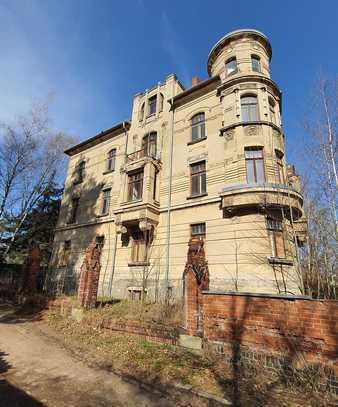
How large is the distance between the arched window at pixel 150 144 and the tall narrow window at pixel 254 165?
7674mm

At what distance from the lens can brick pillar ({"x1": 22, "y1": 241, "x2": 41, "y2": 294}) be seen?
14.2 m

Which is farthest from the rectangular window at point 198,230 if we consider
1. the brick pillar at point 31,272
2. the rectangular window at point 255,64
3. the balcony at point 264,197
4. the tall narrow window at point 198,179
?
the rectangular window at point 255,64

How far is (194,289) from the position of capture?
23.3 ft

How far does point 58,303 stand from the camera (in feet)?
35.7

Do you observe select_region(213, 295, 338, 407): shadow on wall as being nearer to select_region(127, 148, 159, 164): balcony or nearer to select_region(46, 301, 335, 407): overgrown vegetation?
select_region(46, 301, 335, 407): overgrown vegetation

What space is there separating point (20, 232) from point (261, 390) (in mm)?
29089

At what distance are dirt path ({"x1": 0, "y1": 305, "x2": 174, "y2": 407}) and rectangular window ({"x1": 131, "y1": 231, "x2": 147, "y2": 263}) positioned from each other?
9.01m

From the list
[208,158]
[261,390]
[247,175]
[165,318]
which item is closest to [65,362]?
[165,318]

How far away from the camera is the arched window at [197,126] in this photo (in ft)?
55.3

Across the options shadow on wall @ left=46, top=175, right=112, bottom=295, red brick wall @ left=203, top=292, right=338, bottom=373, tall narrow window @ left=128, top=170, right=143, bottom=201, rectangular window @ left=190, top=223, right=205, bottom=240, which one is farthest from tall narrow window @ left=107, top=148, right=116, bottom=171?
red brick wall @ left=203, top=292, right=338, bottom=373

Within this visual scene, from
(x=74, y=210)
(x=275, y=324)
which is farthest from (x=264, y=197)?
(x=74, y=210)

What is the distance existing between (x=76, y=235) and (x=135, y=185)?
826 centimetres

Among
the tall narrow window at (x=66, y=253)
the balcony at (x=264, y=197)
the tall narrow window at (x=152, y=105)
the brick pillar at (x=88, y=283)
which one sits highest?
the tall narrow window at (x=152, y=105)

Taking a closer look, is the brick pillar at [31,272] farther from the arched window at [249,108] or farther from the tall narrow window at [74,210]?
the arched window at [249,108]
